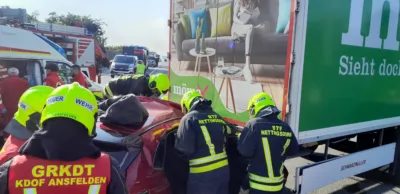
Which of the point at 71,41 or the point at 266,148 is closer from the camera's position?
the point at 266,148

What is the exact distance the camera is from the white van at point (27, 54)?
6.23 meters

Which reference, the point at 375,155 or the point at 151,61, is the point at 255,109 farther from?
the point at 151,61

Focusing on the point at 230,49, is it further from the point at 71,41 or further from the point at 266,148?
the point at 71,41

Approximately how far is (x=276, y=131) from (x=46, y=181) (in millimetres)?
2133

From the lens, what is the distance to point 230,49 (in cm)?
382

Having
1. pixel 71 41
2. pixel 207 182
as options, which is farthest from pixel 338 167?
pixel 71 41

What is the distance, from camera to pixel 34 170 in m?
1.58

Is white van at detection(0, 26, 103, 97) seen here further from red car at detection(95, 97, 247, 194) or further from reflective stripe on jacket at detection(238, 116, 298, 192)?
reflective stripe on jacket at detection(238, 116, 298, 192)

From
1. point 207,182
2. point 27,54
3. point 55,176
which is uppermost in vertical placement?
point 27,54

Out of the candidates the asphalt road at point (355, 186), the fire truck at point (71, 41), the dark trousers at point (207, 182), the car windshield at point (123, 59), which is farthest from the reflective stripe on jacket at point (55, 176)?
the car windshield at point (123, 59)

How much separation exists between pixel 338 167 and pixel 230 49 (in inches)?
72.6

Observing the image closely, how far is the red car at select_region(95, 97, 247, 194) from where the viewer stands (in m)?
2.65

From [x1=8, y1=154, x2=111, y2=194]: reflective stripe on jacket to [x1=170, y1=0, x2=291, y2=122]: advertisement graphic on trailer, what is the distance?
2.17 metres

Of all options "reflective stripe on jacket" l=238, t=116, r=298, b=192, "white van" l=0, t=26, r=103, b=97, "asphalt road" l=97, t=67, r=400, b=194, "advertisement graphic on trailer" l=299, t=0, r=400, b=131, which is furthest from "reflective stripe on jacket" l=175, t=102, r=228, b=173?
"white van" l=0, t=26, r=103, b=97
